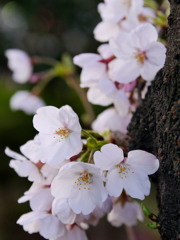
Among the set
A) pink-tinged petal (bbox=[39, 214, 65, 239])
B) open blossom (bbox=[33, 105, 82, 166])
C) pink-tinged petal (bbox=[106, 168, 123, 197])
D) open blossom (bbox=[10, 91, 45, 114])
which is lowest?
open blossom (bbox=[10, 91, 45, 114])

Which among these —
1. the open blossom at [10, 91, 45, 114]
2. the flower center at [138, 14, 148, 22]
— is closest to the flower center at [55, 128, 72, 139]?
the flower center at [138, 14, 148, 22]

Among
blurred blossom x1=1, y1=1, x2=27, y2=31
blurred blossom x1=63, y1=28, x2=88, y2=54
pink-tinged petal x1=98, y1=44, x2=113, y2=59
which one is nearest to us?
pink-tinged petal x1=98, y1=44, x2=113, y2=59

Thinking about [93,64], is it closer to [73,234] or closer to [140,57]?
[140,57]

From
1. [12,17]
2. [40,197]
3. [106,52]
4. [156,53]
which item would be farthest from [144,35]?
[12,17]

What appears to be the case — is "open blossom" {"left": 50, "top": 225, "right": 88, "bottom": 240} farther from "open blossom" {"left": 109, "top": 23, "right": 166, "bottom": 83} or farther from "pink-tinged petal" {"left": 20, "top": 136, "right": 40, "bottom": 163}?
"open blossom" {"left": 109, "top": 23, "right": 166, "bottom": 83}

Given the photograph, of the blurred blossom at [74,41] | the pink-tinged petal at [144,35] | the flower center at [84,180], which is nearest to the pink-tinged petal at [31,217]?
the flower center at [84,180]

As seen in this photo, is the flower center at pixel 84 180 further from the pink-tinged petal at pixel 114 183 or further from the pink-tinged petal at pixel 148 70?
the pink-tinged petal at pixel 148 70
